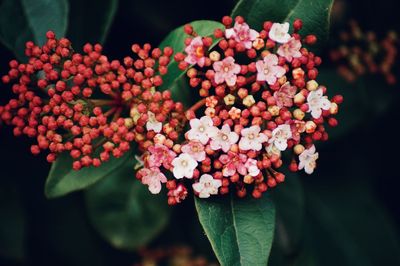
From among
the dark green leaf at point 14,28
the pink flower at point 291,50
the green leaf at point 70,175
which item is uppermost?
the dark green leaf at point 14,28

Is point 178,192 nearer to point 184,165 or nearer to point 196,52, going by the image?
point 184,165

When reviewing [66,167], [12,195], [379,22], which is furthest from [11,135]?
[379,22]

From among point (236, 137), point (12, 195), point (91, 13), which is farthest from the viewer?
point (12, 195)

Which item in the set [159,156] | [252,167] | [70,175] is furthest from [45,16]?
[252,167]

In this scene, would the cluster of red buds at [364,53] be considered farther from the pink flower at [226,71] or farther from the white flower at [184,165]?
the white flower at [184,165]

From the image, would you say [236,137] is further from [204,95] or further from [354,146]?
[354,146]

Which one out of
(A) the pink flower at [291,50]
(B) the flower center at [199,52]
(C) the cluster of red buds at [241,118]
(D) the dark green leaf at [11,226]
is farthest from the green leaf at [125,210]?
(A) the pink flower at [291,50]
